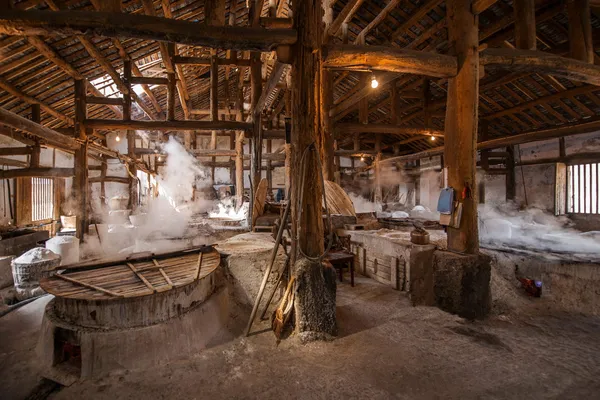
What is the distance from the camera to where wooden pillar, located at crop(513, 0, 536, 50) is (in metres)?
5.18

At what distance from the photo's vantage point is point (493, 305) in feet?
18.2

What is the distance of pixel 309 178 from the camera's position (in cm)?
422

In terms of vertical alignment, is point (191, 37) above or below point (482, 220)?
above

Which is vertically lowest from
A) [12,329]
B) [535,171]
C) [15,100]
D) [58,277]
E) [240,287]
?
[12,329]

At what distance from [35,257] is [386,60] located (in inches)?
320

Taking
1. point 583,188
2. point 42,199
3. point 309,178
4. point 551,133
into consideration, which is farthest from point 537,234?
point 42,199

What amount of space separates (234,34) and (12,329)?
5.95 m

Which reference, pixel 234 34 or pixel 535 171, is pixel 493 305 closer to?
pixel 234 34

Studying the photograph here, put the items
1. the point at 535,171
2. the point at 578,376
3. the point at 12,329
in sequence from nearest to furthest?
the point at 578,376
the point at 12,329
the point at 535,171

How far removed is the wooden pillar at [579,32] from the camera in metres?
5.48

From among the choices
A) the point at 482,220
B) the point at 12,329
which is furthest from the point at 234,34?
the point at 482,220

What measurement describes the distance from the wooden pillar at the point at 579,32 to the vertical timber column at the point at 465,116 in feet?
7.90

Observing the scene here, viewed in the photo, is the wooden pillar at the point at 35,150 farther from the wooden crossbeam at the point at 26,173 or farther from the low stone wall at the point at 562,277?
the low stone wall at the point at 562,277

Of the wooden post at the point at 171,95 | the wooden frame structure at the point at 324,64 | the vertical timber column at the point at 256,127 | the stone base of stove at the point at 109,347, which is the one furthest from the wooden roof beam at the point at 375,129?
the stone base of stove at the point at 109,347
